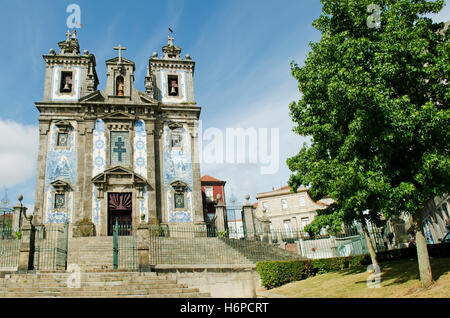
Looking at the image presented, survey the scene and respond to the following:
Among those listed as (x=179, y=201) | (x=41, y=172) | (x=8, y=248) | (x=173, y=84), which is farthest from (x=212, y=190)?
(x=8, y=248)

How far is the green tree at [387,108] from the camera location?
31.0 ft

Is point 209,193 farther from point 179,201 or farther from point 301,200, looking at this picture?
point 179,201

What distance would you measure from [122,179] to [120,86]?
7.87 meters

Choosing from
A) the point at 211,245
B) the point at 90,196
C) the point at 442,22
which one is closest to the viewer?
the point at 442,22

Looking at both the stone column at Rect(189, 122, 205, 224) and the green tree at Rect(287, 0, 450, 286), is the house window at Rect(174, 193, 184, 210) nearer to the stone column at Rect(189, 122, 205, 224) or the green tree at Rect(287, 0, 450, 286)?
the stone column at Rect(189, 122, 205, 224)

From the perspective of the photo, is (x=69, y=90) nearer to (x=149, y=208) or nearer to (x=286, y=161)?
(x=149, y=208)

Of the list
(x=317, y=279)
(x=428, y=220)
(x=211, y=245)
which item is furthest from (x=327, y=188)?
(x=428, y=220)

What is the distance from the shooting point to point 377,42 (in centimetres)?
1028

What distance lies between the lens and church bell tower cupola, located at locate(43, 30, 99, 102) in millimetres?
25672

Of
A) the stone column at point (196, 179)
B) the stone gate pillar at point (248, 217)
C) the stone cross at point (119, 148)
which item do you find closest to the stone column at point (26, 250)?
the stone cross at point (119, 148)

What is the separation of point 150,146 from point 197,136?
3720mm

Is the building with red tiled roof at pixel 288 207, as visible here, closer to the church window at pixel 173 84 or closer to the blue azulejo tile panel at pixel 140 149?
the church window at pixel 173 84

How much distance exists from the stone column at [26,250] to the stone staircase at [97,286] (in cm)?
71

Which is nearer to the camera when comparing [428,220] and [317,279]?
[317,279]
